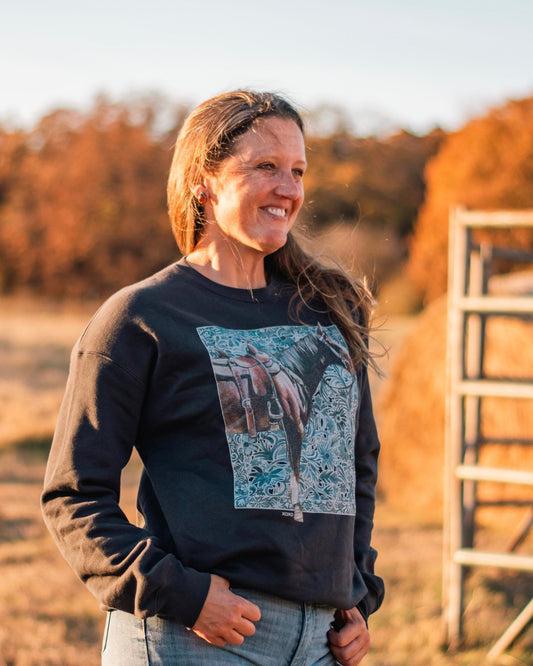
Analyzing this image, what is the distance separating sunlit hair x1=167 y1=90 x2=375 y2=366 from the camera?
201 cm

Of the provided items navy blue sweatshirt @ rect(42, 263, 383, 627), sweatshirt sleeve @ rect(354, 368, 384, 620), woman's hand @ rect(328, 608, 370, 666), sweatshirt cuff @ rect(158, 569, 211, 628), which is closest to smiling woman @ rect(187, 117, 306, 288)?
navy blue sweatshirt @ rect(42, 263, 383, 627)

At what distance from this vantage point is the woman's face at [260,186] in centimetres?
199

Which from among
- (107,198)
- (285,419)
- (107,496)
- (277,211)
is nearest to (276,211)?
(277,211)

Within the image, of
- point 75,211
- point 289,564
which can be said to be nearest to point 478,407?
point 289,564

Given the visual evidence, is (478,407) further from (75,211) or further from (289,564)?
(75,211)

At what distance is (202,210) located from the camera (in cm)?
211

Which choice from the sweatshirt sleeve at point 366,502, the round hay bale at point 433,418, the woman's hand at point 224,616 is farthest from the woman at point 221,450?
the round hay bale at point 433,418

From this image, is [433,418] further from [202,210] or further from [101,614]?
[202,210]

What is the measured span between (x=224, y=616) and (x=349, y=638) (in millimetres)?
396

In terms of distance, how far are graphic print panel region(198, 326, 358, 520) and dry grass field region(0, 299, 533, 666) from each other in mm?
416

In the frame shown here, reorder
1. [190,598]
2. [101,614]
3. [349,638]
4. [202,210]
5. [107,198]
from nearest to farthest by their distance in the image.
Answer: [190,598] < [349,638] < [202,210] < [101,614] < [107,198]

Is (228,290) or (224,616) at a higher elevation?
(228,290)

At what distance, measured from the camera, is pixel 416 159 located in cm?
3488

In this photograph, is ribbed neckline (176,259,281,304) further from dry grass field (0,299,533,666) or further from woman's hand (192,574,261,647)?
woman's hand (192,574,261,647)
